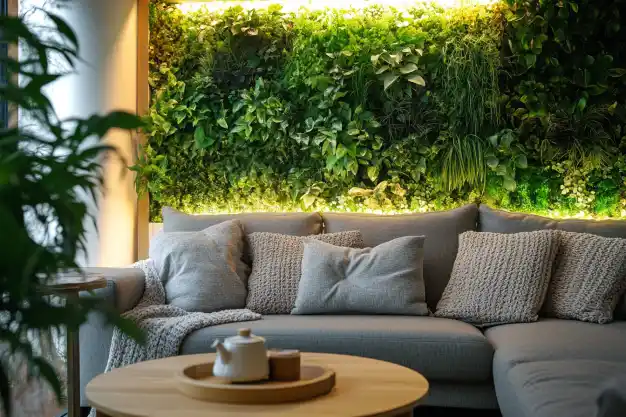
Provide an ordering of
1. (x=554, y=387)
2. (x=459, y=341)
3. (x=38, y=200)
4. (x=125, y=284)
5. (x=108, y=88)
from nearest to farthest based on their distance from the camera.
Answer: (x=38, y=200), (x=554, y=387), (x=459, y=341), (x=125, y=284), (x=108, y=88)

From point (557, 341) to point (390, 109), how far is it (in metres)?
1.84

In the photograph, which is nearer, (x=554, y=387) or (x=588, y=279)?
(x=554, y=387)

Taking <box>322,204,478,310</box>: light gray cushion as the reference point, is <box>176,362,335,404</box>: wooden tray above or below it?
below

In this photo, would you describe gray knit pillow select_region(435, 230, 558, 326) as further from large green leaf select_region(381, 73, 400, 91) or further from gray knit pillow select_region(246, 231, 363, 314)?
large green leaf select_region(381, 73, 400, 91)

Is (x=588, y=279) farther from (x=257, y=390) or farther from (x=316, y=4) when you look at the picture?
(x=316, y=4)

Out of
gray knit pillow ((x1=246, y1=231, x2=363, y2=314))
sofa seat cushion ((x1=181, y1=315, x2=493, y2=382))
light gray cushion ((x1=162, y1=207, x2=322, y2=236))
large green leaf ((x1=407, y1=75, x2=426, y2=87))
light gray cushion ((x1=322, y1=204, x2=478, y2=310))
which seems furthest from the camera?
large green leaf ((x1=407, y1=75, x2=426, y2=87))

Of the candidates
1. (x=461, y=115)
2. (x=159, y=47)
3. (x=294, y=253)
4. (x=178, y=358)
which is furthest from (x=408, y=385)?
(x=159, y=47)

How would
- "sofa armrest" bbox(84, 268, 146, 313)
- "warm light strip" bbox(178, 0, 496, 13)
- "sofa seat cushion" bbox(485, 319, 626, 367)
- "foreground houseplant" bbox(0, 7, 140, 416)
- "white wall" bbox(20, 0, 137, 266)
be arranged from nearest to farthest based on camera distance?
"foreground houseplant" bbox(0, 7, 140, 416) → "sofa seat cushion" bbox(485, 319, 626, 367) → "sofa armrest" bbox(84, 268, 146, 313) → "white wall" bbox(20, 0, 137, 266) → "warm light strip" bbox(178, 0, 496, 13)

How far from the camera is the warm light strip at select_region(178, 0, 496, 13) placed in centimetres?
441

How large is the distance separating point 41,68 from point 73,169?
0.15ft

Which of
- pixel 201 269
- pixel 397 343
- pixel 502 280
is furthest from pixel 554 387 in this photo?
pixel 201 269

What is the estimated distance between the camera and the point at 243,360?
201cm

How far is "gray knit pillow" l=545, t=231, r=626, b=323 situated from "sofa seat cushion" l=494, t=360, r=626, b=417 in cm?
80

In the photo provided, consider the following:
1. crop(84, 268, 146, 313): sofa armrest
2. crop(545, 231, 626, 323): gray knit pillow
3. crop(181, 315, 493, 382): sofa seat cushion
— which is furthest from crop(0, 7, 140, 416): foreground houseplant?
crop(545, 231, 626, 323): gray knit pillow
